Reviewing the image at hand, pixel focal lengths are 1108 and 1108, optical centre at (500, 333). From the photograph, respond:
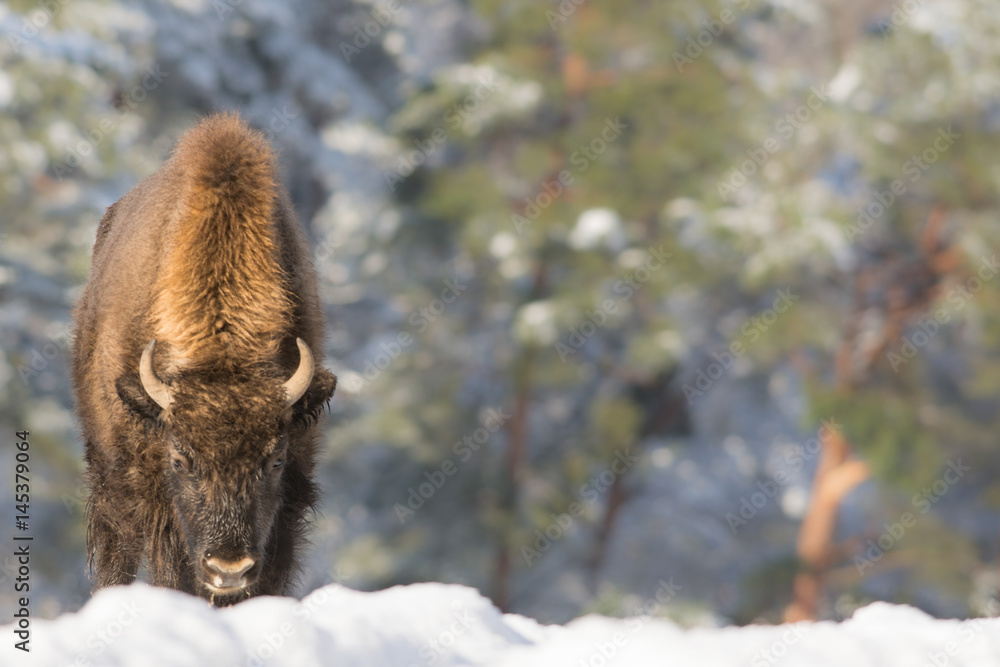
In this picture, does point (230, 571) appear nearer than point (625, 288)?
Yes

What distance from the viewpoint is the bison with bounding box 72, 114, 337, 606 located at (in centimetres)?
443

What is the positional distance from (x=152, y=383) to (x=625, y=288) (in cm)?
1342

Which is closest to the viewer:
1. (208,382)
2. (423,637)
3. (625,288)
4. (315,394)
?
(423,637)

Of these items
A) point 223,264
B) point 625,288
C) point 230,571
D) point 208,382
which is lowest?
point 625,288

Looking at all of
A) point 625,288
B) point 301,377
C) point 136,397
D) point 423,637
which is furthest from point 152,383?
point 625,288

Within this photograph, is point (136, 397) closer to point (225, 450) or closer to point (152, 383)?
point (152, 383)

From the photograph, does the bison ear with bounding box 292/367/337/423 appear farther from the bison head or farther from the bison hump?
the bison hump

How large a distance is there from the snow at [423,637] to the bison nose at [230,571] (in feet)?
1.38

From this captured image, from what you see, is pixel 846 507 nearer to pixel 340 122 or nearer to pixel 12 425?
pixel 340 122

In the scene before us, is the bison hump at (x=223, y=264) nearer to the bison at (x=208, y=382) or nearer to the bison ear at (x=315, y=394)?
the bison at (x=208, y=382)

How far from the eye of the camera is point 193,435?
4.46 metres

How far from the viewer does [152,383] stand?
4.55m

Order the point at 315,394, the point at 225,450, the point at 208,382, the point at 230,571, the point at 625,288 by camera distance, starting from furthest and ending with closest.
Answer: the point at 625,288 → the point at 315,394 → the point at 208,382 → the point at 225,450 → the point at 230,571

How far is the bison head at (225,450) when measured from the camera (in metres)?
4.27
